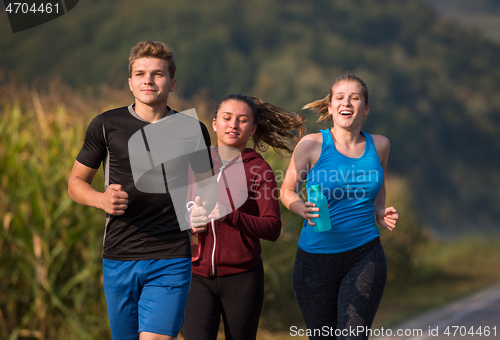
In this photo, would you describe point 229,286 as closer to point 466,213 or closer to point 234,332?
point 234,332

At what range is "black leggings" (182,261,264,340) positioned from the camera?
116 inches

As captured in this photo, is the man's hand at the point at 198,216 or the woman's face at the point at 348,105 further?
the woman's face at the point at 348,105

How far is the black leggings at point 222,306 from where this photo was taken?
116 inches

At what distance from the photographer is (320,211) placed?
119 inches

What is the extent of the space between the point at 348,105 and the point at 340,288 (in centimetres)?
A: 97

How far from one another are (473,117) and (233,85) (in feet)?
73.5

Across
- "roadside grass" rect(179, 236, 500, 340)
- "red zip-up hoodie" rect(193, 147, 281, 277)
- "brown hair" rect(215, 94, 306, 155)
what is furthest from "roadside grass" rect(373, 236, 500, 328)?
"red zip-up hoodie" rect(193, 147, 281, 277)

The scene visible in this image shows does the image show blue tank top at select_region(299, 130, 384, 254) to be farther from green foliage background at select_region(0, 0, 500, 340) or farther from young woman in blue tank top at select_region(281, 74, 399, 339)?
green foliage background at select_region(0, 0, 500, 340)

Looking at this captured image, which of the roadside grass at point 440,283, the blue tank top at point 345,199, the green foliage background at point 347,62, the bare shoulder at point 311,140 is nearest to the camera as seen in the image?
the blue tank top at point 345,199

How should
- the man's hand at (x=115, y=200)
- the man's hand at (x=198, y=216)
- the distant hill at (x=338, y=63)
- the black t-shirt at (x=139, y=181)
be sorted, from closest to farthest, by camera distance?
the man's hand at (x=115, y=200)
the man's hand at (x=198, y=216)
the black t-shirt at (x=139, y=181)
the distant hill at (x=338, y=63)

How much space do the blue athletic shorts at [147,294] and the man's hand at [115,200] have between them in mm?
318

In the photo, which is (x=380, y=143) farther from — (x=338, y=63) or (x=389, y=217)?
(x=338, y=63)

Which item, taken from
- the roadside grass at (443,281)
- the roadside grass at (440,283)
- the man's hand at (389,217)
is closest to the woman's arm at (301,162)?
the man's hand at (389,217)

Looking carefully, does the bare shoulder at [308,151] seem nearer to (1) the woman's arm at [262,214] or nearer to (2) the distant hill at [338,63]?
(1) the woman's arm at [262,214]
